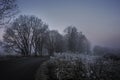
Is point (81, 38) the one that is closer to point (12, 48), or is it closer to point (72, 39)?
point (72, 39)

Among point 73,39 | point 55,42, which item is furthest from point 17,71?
point 55,42

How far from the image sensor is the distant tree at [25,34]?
109ft

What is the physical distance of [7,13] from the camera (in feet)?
56.1

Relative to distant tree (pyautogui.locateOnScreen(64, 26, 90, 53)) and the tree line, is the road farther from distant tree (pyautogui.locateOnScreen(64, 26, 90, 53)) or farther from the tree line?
distant tree (pyautogui.locateOnScreen(64, 26, 90, 53))

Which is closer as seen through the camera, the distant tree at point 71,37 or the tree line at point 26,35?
the tree line at point 26,35

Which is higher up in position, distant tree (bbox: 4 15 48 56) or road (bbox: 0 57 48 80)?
distant tree (bbox: 4 15 48 56)

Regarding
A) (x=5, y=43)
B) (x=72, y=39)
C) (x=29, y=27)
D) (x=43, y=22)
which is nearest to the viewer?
(x=5, y=43)

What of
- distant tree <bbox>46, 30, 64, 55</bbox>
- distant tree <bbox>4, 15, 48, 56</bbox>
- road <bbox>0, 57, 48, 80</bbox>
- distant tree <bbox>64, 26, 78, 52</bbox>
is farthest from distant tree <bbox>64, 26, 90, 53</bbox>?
road <bbox>0, 57, 48, 80</bbox>

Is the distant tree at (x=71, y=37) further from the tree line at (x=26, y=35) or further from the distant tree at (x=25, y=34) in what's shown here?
the distant tree at (x=25, y=34)

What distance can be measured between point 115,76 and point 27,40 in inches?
1238

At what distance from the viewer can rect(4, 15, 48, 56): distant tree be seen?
33219mm

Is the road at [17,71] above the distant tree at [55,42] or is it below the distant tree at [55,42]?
below

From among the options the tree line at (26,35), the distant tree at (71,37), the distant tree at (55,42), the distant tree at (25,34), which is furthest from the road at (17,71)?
the distant tree at (55,42)

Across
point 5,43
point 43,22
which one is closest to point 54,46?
point 43,22
